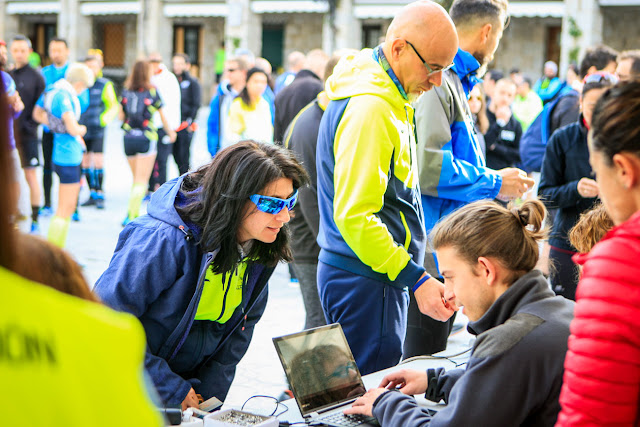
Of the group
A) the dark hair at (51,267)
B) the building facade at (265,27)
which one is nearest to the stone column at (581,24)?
the building facade at (265,27)

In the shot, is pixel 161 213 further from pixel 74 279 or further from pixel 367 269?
pixel 74 279

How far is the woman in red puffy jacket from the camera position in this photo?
134cm

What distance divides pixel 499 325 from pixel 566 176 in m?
2.72

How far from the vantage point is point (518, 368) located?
1876mm


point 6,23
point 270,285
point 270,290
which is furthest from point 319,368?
point 6,23

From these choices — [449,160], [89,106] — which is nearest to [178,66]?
[89,106]

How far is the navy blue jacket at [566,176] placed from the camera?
4352 mm

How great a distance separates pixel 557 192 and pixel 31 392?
4006mm

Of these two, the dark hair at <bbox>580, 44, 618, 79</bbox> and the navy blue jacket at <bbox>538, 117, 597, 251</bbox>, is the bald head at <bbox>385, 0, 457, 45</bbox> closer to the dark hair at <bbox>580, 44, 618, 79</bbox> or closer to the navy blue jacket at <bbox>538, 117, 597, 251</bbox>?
the navy blue jacket at <bbox>538, 117, 597, 251</bbox>

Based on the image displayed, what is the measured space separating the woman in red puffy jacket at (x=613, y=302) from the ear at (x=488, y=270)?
24.6 inches

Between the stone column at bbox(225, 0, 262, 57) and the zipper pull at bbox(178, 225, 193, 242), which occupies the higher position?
the stone column at bbox(225, 0, 262, 57)

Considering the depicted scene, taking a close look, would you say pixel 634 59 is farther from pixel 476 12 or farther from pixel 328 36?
pixel 328 36

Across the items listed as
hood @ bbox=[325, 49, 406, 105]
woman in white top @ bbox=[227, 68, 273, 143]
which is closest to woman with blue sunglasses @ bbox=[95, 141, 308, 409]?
hood @ bbox=[325, 49, 406, 105]

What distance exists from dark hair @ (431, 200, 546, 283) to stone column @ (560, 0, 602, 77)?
22.0 metres
